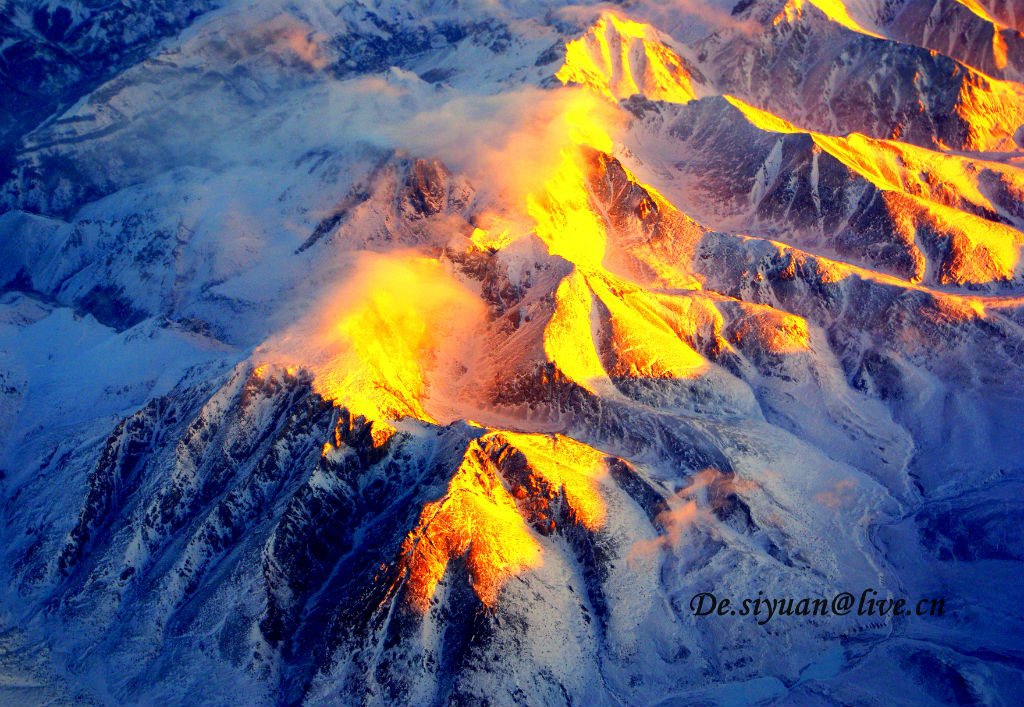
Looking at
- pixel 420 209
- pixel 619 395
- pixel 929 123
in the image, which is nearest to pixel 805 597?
pixel 619 395

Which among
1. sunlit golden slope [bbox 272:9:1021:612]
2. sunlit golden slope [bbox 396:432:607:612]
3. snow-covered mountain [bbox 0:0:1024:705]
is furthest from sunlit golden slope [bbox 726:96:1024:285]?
sunlit golden slope [bbox 396:432:607:612]

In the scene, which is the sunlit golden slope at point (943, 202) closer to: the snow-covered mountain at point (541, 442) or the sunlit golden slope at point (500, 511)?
the snow-covered mountain at point (541, 442)

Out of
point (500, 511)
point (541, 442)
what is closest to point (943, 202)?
point (541, 442)

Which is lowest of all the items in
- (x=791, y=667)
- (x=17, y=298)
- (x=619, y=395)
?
(x=17, y=298)

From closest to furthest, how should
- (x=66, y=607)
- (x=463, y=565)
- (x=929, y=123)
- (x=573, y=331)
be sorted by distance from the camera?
(x=463, y=565)
(x=66, y=607)
(x=573, y=331)
(x=929, y=123)

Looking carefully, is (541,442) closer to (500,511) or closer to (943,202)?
(500,511)

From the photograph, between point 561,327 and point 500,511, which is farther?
point 561,327

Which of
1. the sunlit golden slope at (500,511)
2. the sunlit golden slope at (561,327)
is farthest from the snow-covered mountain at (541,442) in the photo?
the sunlit golden slope at (561,327)

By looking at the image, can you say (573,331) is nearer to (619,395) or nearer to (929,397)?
(619,395)
